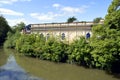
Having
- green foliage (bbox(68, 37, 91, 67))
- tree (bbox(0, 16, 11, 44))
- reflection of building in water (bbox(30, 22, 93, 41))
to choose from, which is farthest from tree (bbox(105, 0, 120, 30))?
tree (bbox(0, 16, 11, 44))

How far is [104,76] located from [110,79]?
4.44 feet

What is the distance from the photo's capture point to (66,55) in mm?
32094

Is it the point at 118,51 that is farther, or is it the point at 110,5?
the point at 110,5

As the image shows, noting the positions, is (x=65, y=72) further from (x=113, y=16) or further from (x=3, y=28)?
(x=3, y=28)

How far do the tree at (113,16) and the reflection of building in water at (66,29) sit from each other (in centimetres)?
1046

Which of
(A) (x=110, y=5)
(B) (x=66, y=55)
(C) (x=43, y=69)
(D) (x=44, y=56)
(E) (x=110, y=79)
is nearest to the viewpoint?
(E) (x=110, y=79)

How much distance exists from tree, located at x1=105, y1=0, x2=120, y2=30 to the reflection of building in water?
1046 cm

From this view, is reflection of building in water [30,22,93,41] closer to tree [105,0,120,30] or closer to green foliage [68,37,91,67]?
green foliage [68,37,91,67]

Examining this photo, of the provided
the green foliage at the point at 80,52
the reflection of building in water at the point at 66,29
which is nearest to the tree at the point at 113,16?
the green foliage at the point at 80,52

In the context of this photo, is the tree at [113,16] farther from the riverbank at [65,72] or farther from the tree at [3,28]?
the tree at [3,28]

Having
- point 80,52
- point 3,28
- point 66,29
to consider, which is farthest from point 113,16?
point 3,28

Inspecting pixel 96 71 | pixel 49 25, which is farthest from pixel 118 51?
pixel 49 25

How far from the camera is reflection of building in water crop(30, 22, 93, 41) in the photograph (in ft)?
120

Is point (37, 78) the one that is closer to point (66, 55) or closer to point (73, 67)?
point (73, 67)
